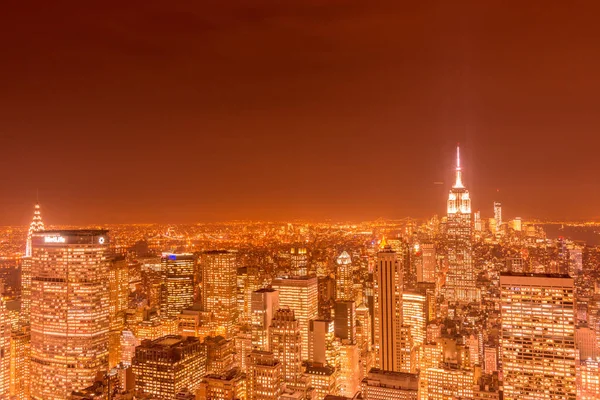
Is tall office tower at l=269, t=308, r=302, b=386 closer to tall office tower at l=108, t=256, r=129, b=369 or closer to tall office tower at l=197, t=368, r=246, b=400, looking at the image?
tall office tower at l=197, t=368, r=246, b=400

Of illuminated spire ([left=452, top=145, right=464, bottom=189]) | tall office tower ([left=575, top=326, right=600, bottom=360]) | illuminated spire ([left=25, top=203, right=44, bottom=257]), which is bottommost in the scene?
tall office tower ([left=575, top=326, right=600, bottom=360])

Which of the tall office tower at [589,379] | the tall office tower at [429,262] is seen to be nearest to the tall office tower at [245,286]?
the tall office tower at [429,262]

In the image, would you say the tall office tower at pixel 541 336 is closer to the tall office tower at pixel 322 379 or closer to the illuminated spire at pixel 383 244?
the tall office tower at pixel 322 379

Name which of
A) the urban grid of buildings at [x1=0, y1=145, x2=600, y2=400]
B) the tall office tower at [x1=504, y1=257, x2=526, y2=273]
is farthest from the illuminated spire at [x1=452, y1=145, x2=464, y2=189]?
the tall office tower at [x1=504, y1=257, x2=526, y2=273]

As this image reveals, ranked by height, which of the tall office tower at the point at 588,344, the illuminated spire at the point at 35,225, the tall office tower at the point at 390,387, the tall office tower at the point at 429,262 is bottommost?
the tall office tower at the point at 390,387

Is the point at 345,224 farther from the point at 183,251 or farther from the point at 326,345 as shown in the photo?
the point at 183,251

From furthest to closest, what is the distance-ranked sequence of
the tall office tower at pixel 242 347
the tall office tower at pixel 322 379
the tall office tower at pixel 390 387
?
the tall office tower at pixel 242 347, the tall office tower at pixel 322 379, the tall office tower at pixel 390 387
